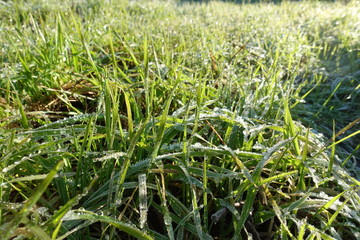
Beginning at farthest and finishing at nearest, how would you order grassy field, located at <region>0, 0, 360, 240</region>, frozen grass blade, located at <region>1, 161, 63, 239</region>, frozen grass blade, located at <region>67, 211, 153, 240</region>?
grassy field, located at <region>0, 0, 360, 240</region> < frozen grass blade, located at <region>67, 211, 153, 240</region> < frozen grass blade, located at <region>1, 161, 63, 239</region>

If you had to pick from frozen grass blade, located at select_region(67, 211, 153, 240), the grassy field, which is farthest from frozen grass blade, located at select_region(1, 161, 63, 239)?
frozen grass blade, located at select_region(67, 211, 153, 240)

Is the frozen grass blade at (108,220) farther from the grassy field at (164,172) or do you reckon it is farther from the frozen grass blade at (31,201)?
the frozen grass blade at (31,201)

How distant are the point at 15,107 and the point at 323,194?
111 centimetres

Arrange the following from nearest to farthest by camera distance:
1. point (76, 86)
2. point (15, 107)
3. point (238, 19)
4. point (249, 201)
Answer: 1. point (249, 201)
2. point (15, 107)
3. point (76, 86)
4. point (238, 19)

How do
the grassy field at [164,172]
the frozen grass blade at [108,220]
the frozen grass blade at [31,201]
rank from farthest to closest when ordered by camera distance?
the grassy field at [164,172], the frozen grass blade at [108,220], the frozen grass blade at [31,201]

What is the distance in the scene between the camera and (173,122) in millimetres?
1042

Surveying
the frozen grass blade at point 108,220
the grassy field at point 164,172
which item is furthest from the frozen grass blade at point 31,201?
the frozen grass blade at point 108,220

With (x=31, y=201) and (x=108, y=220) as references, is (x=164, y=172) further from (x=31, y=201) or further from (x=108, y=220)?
(x=31, y=201)

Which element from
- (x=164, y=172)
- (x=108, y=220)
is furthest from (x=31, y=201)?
(x=164, y=172)

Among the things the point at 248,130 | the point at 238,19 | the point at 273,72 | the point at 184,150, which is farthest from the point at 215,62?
the point at 238,19

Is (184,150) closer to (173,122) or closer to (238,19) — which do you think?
(173,122)

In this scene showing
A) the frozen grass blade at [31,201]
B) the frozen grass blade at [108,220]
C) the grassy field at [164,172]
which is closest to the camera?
→ the frozen grass blade at [31,201]

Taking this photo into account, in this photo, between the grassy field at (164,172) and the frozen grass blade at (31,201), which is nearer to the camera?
the frozen grass blade at (31,201)

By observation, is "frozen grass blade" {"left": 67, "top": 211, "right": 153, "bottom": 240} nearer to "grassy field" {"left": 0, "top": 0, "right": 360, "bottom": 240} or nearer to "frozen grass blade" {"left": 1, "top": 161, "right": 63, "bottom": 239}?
"grassy field" {"left": 0, "top": 0, "right": 360, "bottom": 240}
